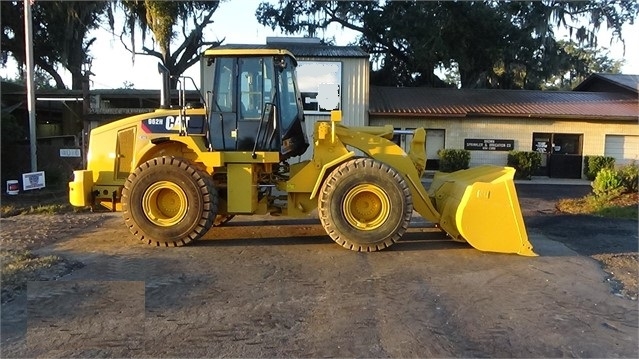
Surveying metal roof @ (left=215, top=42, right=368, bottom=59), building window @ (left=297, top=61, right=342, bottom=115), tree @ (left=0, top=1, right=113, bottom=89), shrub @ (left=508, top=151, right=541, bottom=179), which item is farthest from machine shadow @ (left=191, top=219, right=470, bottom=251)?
tree @ (left=0, top=1, right=113, bottom=89)

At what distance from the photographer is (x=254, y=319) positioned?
5.02 m

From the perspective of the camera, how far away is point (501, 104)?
2436cm

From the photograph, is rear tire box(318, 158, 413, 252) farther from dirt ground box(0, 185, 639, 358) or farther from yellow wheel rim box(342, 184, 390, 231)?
dirt ground box(0, 185, 639, 358)

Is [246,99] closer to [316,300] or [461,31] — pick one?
[316,300]

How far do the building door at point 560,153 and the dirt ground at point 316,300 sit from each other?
1534 cm

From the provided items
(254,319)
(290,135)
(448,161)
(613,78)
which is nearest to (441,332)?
(254,319)

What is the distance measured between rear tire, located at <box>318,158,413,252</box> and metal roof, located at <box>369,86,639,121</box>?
14.8 m

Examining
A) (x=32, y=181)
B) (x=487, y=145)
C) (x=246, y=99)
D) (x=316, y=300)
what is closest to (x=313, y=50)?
(x=487, y=145)

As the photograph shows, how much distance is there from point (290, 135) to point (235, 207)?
1449mm

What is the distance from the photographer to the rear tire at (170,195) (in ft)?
25.9

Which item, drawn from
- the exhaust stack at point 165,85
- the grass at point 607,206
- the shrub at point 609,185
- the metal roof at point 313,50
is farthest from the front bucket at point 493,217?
the metal roof at point 313,50

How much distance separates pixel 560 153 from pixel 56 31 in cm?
2397

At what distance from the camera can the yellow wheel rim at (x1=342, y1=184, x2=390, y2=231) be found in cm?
781

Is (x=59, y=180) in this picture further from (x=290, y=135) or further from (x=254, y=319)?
(x=254, y=319)
